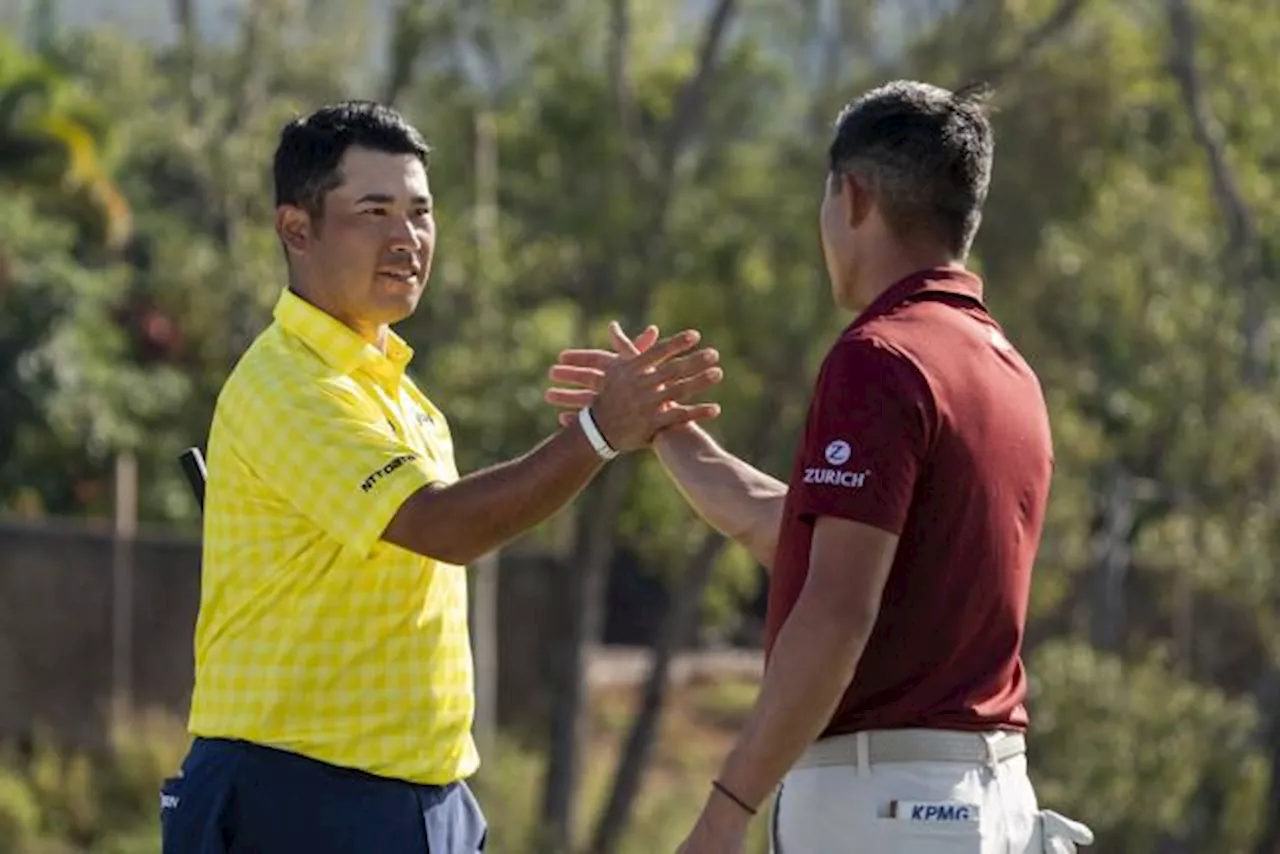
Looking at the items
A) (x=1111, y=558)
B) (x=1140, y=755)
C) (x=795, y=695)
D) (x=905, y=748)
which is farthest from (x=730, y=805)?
(x=1111, y=558)

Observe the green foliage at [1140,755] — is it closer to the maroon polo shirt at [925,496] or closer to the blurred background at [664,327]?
the blurred background at [664,327]

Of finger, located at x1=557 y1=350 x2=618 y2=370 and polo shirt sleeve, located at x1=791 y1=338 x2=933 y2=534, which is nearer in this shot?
polo shirt sleeve, located at x1=791 y1=338 x2=933 y2=534

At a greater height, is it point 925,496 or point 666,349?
point 666,349

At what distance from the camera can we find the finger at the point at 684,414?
17.3 feet

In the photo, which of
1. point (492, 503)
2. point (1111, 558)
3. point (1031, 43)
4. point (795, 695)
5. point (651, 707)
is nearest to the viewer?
point (795, 695)

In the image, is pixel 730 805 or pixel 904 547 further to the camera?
pixel 904 547

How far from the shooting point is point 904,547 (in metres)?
4.50

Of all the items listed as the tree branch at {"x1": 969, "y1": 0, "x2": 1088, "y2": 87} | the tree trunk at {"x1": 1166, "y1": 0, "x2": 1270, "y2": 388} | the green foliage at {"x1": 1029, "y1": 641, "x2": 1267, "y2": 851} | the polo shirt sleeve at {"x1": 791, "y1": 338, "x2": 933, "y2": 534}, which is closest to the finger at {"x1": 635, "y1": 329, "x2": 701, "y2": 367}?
the polo shirt sleeve at {"x1": 791, "y1": 338, "x2": 933, "y2": 534}

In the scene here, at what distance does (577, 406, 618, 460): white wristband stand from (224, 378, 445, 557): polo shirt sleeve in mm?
290

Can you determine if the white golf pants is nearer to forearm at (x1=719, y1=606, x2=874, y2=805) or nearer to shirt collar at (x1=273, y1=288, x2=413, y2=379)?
forearm at (x1=719, y1=606, x2=874, y2=805)

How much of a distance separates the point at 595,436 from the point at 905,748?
91 cm

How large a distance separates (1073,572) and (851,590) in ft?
57.9

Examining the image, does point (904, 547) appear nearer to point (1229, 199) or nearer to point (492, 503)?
point (492, 503)

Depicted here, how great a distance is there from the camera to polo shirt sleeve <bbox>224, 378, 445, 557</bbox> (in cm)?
498
